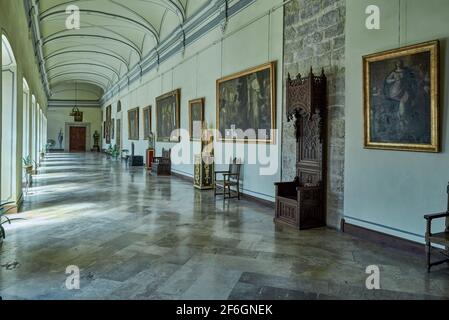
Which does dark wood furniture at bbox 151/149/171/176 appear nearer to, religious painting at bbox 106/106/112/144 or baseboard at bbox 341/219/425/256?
baseboard at bbox 341/219/425/256

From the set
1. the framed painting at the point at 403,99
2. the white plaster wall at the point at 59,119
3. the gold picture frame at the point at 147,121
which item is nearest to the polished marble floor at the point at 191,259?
the framed painting at the point at 403,99

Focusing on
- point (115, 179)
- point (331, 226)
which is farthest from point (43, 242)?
point (115, 179)

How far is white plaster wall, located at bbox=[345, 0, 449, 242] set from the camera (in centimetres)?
485

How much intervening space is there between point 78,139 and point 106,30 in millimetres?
23969

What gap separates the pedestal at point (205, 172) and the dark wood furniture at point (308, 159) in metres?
4.32

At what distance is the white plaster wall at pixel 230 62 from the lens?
842cm

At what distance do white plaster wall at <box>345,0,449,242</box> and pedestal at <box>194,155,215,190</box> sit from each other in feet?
18.2

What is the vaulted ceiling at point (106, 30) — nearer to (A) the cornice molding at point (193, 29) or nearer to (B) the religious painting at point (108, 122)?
(A) the cornice molding at point (193, 29)

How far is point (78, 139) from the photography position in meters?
38.5

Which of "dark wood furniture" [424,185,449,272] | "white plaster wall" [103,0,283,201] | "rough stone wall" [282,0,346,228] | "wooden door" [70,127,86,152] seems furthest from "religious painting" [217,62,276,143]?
"wooden door" [70,127,86,152]

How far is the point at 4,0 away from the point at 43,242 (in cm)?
401

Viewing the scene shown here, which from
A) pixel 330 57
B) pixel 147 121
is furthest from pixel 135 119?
pixel 330 57

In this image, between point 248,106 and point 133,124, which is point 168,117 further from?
point 133,124
